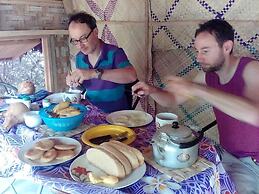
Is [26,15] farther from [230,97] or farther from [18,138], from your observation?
[230,97]

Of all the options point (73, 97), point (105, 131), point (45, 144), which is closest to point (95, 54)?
point (73, 97)

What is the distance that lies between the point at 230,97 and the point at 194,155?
0.28 metres

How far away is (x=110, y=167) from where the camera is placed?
869mm

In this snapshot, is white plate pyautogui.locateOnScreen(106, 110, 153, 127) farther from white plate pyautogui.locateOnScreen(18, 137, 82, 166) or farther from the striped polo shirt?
the striped polo shirt

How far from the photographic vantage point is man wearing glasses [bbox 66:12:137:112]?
1673 millimetres

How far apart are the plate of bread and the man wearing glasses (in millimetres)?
747

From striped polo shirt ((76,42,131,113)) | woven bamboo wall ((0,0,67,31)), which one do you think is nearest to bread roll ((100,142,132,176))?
striped polo shirt ((76,42,131,113))

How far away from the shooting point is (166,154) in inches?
35.0

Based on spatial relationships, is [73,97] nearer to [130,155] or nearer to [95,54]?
[95,54]

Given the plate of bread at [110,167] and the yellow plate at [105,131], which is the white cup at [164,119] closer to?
the yellow plate at [105,131]

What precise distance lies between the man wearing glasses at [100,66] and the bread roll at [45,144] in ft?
1.99

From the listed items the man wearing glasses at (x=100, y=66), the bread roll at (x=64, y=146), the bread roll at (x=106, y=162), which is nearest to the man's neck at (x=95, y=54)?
the man wearing glasses at (x=100, y=66)

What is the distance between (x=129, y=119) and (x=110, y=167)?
474mm

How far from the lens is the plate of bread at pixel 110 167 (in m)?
0.84
